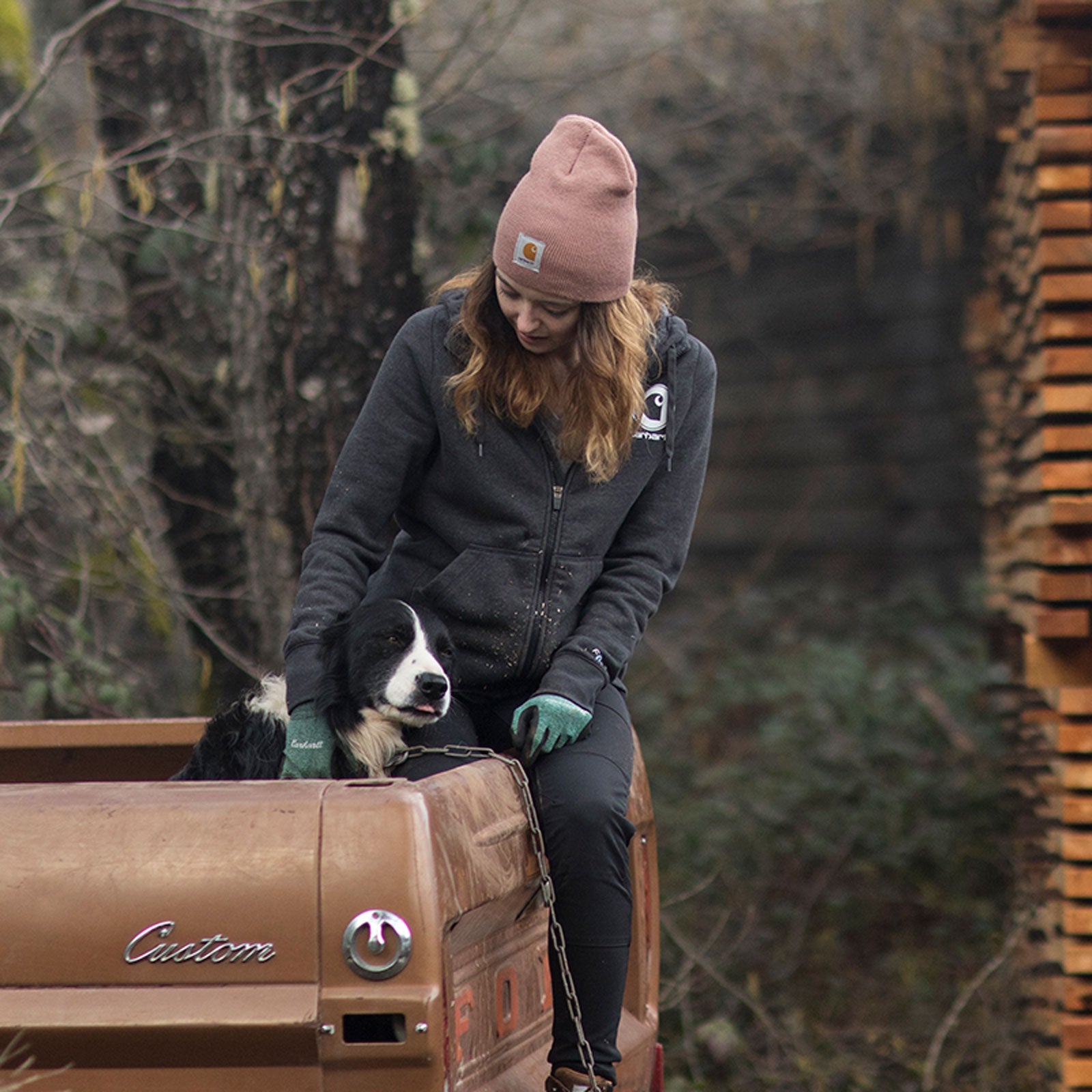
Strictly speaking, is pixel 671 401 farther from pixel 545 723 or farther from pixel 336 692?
pixel 336 692

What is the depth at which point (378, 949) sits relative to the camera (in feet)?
7.29

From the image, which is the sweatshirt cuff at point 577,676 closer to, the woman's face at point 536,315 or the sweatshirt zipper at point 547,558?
the sweatshirt zipper at point 547,558

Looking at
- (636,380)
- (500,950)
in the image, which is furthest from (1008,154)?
(500,950)

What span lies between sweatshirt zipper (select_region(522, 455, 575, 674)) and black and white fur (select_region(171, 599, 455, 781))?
220 mm

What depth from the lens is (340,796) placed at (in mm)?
2320

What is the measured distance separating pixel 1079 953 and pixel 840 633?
5.35m

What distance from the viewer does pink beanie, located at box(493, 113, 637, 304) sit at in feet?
9.99

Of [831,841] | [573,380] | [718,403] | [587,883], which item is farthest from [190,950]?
[718,403]

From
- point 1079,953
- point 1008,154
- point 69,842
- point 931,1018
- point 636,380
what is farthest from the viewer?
point 1008,154

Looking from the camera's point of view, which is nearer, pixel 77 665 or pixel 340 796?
pixel 340 796

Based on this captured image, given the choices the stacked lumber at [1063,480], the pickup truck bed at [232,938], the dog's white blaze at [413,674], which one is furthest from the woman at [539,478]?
the stacked lumber at [1063,480]

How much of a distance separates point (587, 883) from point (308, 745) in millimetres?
609

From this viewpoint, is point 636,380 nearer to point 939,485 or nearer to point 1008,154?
point 1008,154

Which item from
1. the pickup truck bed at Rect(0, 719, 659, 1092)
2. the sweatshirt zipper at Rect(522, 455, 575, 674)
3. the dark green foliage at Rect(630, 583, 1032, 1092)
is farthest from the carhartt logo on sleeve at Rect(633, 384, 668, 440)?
the dark green foliage at Rect(630, 583, 1032, 1092)
